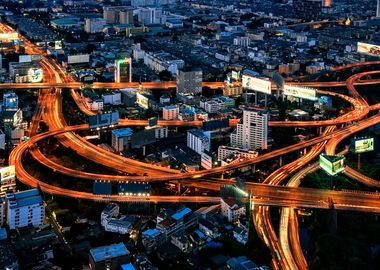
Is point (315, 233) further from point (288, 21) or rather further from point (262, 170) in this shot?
point (288, 21)

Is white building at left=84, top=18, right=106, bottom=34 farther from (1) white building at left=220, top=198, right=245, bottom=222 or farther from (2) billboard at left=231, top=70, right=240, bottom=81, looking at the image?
(1) white building at left=220, top=198, right=245, bottom=222

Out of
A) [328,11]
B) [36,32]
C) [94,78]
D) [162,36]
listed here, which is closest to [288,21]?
[328,11]

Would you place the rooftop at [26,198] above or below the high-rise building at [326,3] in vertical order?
below

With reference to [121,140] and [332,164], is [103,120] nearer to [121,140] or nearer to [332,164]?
[121,140]

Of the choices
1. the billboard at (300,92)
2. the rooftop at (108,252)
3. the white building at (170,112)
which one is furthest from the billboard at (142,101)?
the rooftop at (108,252)

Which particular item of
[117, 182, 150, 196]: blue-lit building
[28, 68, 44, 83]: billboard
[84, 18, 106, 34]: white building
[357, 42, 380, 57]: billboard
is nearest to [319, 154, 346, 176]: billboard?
[117, 182, 150, 196]: blue-lit building

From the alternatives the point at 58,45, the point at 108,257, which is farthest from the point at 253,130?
the point at 58,45

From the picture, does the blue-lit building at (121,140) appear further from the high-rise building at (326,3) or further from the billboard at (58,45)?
the high-rise building at (326,3)
